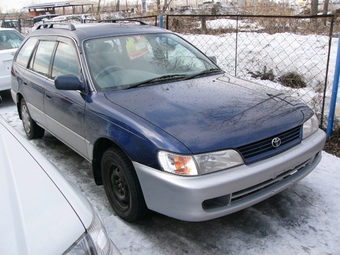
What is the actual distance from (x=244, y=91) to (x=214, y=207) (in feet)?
4.16

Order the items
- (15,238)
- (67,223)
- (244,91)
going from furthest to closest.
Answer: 1. (244,91)
2. (67,223)
3. (15,238)

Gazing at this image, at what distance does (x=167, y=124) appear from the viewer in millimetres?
2455

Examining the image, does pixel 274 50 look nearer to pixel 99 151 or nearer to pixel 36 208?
pixel 99 151

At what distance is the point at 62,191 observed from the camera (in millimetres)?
1814

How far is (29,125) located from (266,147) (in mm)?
3695

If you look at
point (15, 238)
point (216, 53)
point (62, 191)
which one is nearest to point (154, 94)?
point (62, 191)

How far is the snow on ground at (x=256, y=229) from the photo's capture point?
254cm

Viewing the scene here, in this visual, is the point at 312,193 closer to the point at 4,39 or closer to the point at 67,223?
the point at 67,223

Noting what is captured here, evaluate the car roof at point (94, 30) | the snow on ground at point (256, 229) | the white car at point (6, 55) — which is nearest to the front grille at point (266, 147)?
the snow on ground at point (256, 229)

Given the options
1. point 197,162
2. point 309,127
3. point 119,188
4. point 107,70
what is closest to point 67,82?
point 107,70

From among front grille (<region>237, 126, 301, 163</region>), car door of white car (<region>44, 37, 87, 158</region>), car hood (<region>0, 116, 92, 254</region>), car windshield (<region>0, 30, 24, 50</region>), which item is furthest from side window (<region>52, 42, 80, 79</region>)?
car windshield (<region>0, 30, 24, 50</region>)

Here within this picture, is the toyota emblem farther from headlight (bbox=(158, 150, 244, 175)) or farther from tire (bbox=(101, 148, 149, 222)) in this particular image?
tire (bbox=(101, 148, 149, 222))

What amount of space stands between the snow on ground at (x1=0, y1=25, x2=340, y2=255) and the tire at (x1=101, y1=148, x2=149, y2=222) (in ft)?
0.47

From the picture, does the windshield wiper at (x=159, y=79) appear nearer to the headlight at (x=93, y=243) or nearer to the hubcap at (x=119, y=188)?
the hubcap at (x=119, y=188)
